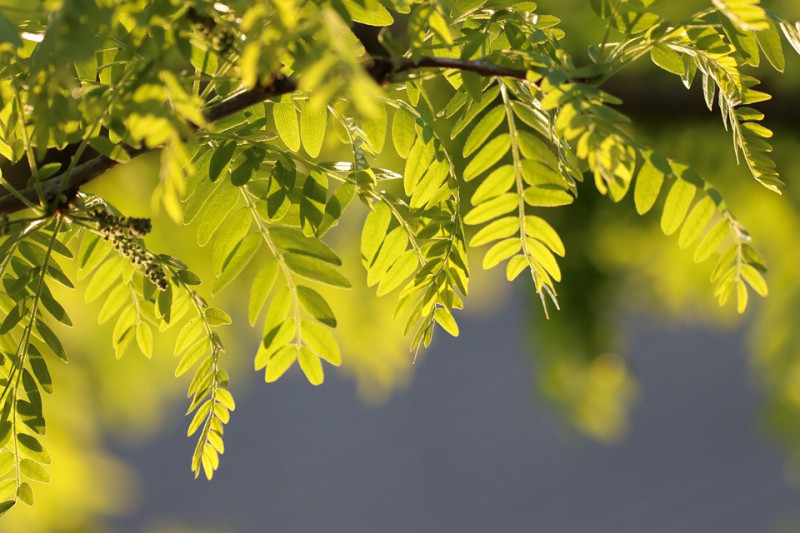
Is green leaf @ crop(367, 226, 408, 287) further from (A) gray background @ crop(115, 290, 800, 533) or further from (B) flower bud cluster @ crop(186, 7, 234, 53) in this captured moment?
(A) gray background @ crop(115, 290, 800, 533)

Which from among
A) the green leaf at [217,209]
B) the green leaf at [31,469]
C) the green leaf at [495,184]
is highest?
the green leaf at [495,184]

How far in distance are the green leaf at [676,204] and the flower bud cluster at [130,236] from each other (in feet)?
1.14

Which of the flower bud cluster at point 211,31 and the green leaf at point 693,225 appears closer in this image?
the flower bud cluster at point 211,31

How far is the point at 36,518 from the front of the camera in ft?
7.36

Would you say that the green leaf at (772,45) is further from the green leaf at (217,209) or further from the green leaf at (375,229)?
the green leaf at (217,209)

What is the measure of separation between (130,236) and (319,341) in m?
0.15

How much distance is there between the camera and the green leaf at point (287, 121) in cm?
68

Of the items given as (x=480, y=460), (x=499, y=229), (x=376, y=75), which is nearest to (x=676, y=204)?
(x=499, y=229)

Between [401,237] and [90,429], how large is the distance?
2.02 meters

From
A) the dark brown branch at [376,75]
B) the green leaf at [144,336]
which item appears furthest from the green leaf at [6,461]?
the dark brown branch at [376,75]

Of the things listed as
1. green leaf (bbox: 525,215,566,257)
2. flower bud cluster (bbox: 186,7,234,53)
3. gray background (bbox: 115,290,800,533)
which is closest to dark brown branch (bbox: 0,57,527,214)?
flower bud cluster (bbox: 186,7,234,53)

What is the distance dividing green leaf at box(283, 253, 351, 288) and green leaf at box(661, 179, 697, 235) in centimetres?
23

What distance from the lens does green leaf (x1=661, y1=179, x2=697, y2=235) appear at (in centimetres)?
56

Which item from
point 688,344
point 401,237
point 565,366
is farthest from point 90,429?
point 688,344
